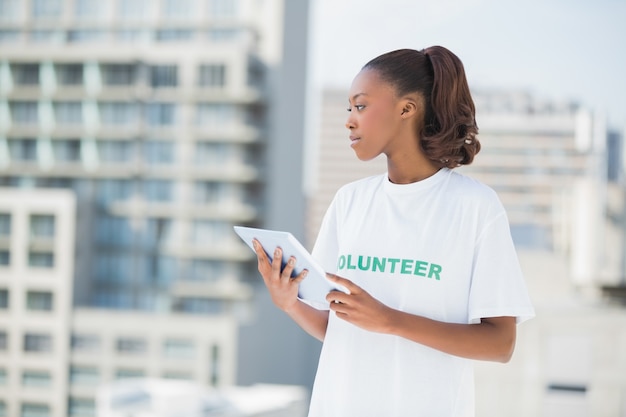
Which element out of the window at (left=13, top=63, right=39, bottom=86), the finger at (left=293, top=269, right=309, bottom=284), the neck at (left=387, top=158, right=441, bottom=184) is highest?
the window at (left=13, top=63, right=39, bottom=86)

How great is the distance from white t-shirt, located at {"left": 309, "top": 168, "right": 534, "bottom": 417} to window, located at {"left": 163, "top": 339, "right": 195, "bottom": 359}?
24724mm

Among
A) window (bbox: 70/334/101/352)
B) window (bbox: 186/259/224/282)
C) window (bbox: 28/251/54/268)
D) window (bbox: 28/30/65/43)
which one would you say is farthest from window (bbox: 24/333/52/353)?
window (bbox: 28/30/65/43)

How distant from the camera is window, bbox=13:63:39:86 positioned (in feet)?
91.6

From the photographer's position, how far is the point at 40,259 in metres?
26.0

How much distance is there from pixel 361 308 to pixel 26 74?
95.6 ft

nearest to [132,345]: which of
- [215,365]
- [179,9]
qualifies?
[215,365]

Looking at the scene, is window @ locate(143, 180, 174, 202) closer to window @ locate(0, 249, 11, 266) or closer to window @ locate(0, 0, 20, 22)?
window @ locate(0, 249, 11, 266)

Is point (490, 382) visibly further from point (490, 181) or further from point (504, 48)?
point (490, 181)

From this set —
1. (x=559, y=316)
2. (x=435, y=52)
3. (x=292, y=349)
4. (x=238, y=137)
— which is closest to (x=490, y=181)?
(x=292, y=349)

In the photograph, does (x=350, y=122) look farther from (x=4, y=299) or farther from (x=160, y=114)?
(x=160, y=114)

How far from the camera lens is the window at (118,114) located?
2791cm

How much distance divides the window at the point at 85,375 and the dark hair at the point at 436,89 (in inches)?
1031

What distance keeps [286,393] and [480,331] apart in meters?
15.4

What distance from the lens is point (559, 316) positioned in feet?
37.2
